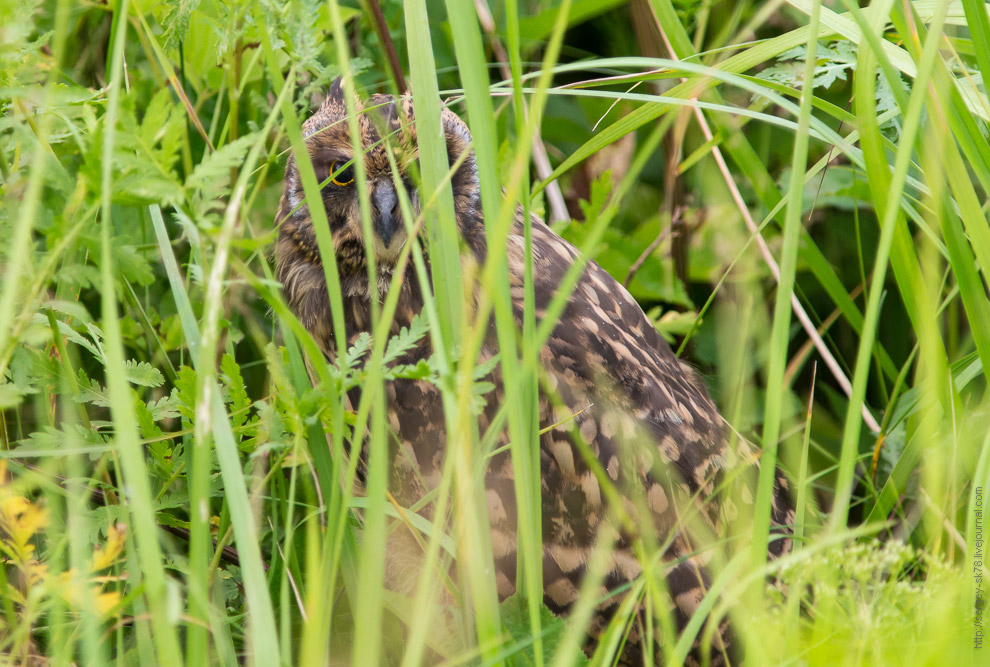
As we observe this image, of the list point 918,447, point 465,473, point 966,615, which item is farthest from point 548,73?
point 918,447

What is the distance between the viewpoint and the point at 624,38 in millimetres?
2654

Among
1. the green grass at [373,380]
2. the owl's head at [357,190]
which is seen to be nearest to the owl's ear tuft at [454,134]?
the owl's head at [357,190]

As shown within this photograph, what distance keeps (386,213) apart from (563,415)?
1.72 ft

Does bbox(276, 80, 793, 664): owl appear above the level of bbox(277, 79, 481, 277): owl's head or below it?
below

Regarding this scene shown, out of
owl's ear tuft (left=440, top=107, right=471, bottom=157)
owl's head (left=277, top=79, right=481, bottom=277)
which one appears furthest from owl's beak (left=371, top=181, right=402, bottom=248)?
owl's ear tuft (left=440, top=107, right=471, bottom=157)

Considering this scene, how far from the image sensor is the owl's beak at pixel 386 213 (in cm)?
177

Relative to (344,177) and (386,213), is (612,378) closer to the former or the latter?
(386,213)

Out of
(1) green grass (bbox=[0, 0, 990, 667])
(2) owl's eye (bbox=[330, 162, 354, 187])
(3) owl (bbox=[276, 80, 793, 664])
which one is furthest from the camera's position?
(2) owl's eye (bbox=[330, 162, 354, 187])

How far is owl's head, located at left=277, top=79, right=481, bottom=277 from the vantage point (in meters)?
1.78

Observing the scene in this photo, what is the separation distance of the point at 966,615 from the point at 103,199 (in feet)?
3.39

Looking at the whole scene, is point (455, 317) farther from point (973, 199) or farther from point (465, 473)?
point (973, 199)

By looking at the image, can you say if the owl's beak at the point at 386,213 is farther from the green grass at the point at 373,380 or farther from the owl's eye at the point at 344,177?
the green grass at the point at 373,380

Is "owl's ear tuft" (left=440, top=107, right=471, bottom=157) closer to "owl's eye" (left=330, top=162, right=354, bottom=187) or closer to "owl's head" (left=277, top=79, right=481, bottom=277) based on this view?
"owl's head" (left=277, top=79, right=481, bottom=277)

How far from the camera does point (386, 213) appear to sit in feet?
5.80
